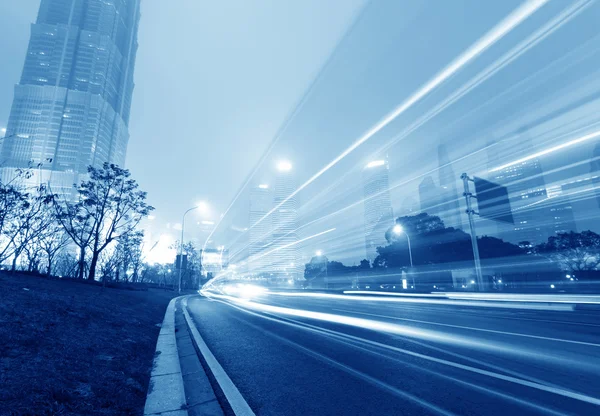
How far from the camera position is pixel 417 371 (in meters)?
5.05

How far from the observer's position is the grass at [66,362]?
3391mm

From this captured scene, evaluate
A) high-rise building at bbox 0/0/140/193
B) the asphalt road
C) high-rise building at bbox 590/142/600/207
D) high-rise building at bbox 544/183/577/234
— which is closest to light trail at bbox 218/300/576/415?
the asphalt road

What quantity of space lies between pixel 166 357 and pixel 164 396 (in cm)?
252

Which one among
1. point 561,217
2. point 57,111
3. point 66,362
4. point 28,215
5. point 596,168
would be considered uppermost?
point 57,111

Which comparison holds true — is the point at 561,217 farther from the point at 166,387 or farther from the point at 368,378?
the point at 166,387

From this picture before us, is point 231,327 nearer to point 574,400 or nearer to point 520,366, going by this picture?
point 520,366

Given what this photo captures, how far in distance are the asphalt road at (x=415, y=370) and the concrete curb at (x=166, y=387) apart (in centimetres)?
83

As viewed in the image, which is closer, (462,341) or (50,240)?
(462,341)

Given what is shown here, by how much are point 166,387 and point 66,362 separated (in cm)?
169

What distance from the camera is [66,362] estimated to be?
15.5ft

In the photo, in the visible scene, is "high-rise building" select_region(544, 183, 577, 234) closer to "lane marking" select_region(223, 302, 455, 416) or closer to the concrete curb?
"lane marking" select_region(223, 302, 455, 416)

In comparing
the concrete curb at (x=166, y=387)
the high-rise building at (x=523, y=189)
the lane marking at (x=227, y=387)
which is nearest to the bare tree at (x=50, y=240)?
the concrete curb at (x=166, y=387)

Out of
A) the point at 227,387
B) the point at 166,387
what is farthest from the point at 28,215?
the point at 227,387

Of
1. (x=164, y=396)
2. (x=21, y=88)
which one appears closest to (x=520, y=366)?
(x=164, y=396)
